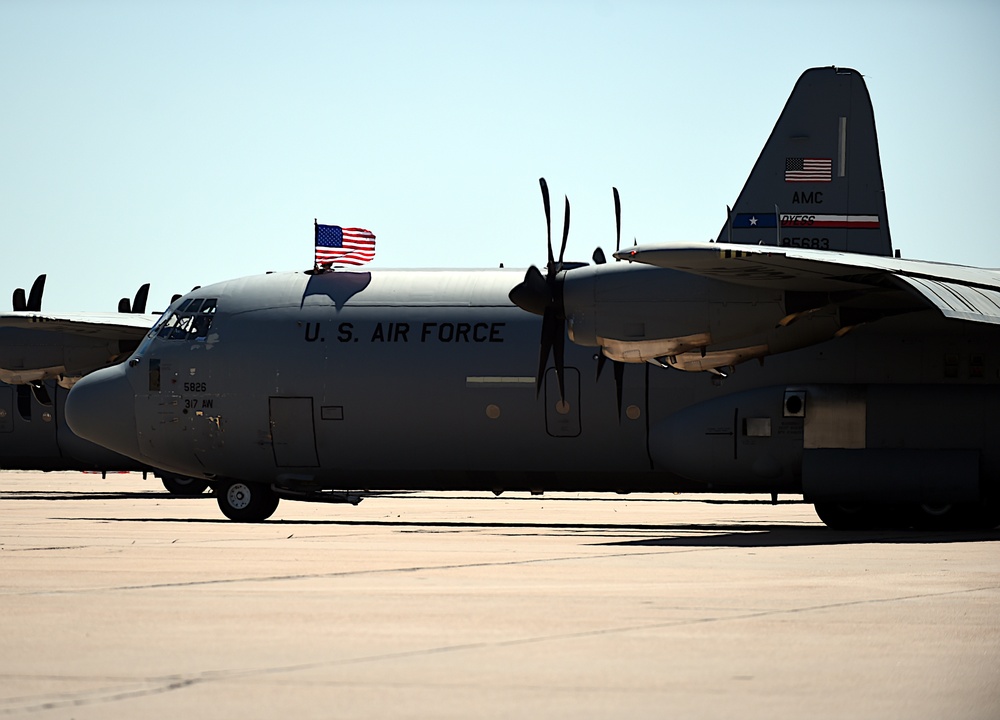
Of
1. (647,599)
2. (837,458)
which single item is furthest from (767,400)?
(647,599)

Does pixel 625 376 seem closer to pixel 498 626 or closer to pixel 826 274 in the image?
pixel 826 274

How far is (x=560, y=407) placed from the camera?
1035 inches

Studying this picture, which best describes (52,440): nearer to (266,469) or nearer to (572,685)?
(266,469)

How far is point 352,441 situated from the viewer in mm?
27266

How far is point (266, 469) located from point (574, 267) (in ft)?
25.5

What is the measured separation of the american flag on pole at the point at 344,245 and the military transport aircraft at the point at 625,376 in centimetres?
483

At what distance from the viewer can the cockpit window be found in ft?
93.2

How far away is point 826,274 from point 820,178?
552cm

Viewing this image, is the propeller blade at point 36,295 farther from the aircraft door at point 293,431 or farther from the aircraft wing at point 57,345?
the aircraft door at point 293,431

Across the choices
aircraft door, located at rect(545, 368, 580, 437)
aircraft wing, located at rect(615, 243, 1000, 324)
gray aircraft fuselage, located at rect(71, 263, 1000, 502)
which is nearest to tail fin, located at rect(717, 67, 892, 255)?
gray aircraft fuselage, located at rect(71, 263, 1000, 502)

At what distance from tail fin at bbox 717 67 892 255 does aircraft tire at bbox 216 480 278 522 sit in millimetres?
9952

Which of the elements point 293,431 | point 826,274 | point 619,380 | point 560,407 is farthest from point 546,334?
point 293,431

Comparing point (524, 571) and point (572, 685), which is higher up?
point (572, 685)

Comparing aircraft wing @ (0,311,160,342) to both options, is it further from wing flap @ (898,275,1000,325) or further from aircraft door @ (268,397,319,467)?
wing flap @ (898,275,1000,325)
